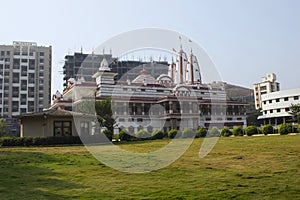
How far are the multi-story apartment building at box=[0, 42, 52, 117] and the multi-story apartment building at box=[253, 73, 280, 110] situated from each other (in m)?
57.3

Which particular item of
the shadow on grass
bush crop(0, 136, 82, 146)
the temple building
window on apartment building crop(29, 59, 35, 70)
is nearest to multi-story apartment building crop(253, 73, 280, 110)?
the temple building

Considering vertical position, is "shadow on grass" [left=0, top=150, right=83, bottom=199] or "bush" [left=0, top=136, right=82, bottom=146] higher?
"bush" [left=0, top=136, right=82, bottom=146]

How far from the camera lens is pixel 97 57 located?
264ft

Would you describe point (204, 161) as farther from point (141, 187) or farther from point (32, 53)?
point (32, 53)

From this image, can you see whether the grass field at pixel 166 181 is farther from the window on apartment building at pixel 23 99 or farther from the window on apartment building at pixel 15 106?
the window on apartment building at pixel 23 99

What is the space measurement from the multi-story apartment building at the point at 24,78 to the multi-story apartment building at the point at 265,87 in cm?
5733

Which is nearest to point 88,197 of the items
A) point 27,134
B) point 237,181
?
point 237,181

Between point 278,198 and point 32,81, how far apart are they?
83.3m

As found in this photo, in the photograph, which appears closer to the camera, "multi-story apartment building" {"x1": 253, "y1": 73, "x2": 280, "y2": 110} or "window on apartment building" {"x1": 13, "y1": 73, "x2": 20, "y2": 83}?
"window on apartment building" {"x1": 13, "y1": 73, "x2": 20, "y2": 83}

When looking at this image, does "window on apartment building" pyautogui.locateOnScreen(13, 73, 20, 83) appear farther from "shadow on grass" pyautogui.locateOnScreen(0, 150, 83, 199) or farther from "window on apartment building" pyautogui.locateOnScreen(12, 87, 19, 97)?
"shadow on grass" pyautogui.locateOnScreen(0, 150, 83, 199)

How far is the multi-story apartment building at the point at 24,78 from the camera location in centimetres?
7925

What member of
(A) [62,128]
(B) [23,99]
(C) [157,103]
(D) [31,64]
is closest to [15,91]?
(B) [23,99]

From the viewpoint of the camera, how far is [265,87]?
9288 cm

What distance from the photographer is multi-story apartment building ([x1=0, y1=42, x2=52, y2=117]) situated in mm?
79250
